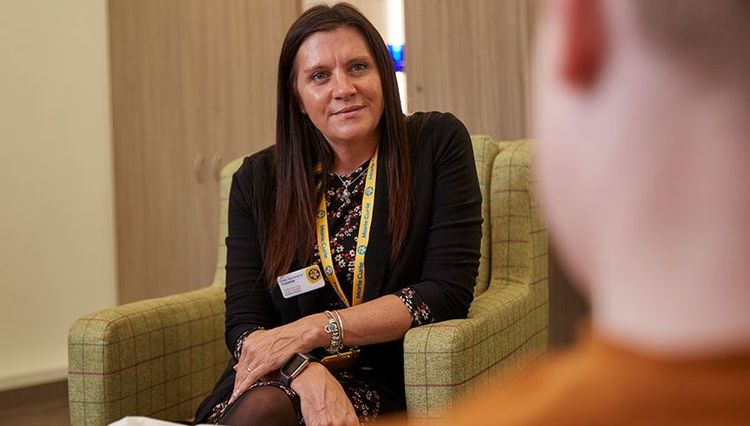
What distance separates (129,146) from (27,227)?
0.51 metres

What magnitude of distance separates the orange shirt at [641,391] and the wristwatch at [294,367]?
56.5 inches

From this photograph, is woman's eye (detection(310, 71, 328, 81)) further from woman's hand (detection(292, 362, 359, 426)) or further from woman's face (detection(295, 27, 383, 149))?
woman's hand (detection(292, 362, 359, 426))

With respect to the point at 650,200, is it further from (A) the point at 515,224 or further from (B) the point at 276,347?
(A) the point at 515,224

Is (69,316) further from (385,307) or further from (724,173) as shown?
(724,173)

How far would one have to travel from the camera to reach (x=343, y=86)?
179 cm

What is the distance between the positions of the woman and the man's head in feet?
4.79

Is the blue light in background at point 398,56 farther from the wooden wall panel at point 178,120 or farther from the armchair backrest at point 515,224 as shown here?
the armchair backrest at point 515,224

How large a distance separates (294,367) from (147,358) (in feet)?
1.38

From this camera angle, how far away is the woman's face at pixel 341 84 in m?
1.81

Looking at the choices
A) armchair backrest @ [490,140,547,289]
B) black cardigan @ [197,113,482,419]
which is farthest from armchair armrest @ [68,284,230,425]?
armchair backrest @ [490,140,547,289]

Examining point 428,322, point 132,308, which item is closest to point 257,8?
point 132,308

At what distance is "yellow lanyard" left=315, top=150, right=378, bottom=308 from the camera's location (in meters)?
1.81

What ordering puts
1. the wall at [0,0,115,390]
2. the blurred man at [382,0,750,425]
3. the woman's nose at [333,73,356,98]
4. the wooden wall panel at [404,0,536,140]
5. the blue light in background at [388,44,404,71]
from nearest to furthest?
the blurred man at [382,0,750,425] → the woman's nose at [333,73,356,98] → the wooden wall panel at [404,0,536,140] → the blue light in background at [388,44,404,71] → the wall at [0,0,115,390]

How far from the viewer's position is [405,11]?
251 centimetres
